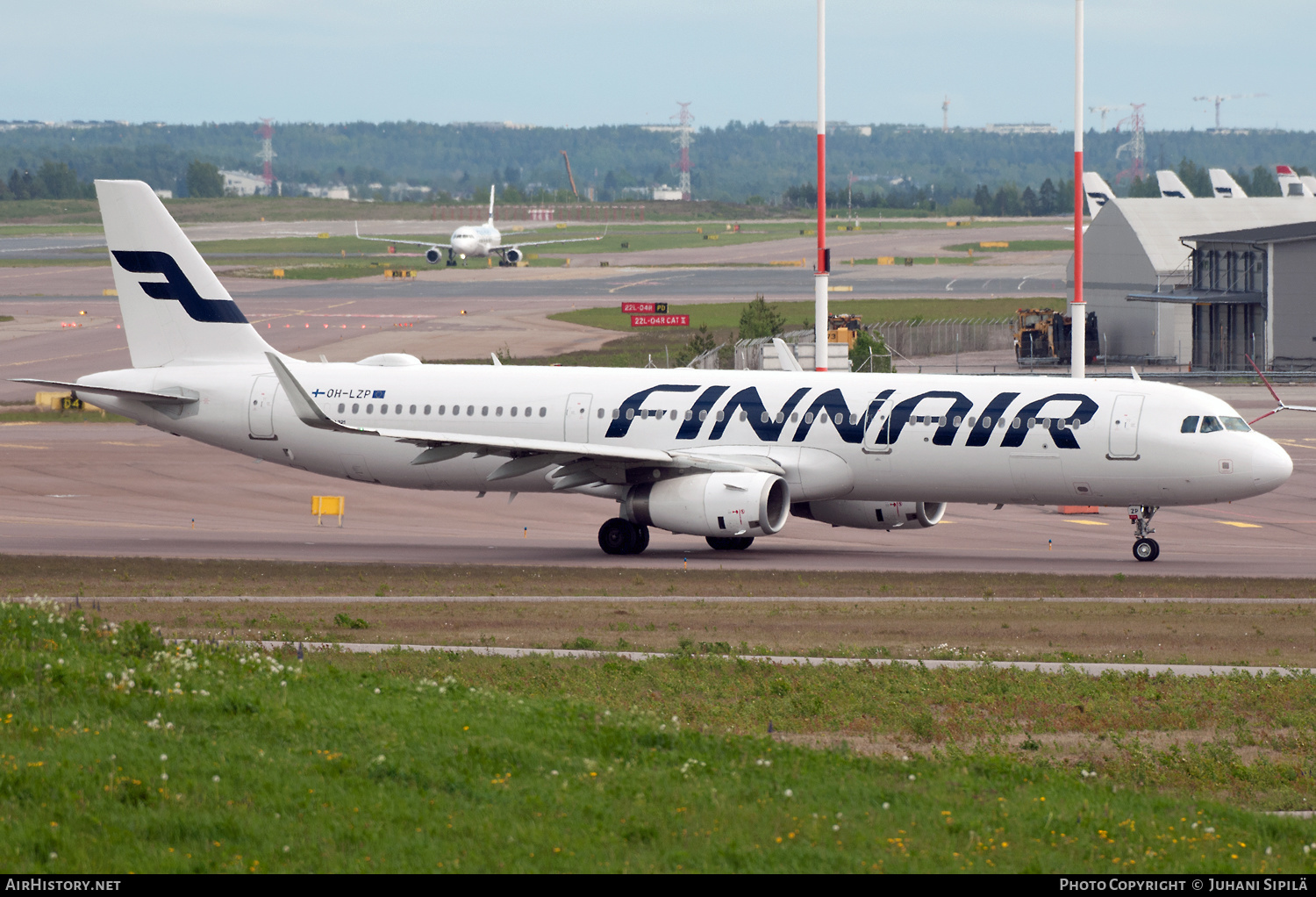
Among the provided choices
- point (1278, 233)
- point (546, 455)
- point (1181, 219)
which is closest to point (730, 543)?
point (546, 455)

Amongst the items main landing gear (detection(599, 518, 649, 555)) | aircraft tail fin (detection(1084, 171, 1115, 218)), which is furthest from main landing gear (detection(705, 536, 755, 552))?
aircraft tail fin (detection(1084, 171, 1115, 218))

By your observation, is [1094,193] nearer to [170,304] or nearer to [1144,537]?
[1144,537]

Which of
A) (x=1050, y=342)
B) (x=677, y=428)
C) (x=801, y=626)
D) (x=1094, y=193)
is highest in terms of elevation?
(x=1094, y=193)

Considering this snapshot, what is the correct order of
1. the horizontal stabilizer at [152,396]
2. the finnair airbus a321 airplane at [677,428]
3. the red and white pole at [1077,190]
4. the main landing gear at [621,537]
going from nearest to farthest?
the finnair airbus a321 airplane at [677,428], the main landing gear at [621,537], the horizontal stabilizer at [152,396], the red and white pole at [1077,190]

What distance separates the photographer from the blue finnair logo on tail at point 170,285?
138ft

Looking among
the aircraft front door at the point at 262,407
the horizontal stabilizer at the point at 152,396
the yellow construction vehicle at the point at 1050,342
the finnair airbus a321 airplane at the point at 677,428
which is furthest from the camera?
the yellow construction vehicle at the point at 1050,342

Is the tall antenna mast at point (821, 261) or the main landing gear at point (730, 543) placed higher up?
the tall antenna mast at point (821, 261)

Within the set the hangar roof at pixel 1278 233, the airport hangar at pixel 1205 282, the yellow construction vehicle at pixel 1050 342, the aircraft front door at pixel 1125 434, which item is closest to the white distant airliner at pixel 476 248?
the airport hangar at pixel 1205 282

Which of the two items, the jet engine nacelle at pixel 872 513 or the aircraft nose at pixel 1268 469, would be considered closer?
the aircraft nose at pixel 1268 469

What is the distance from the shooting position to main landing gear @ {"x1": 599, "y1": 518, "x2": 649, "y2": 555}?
1496 inches

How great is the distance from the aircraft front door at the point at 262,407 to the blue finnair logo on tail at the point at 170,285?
232cm

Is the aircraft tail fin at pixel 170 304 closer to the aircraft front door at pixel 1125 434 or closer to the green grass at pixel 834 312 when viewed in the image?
the aircraft front door at pixel 1125 434

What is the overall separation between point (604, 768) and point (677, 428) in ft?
78.1

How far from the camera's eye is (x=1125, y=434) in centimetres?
3519
